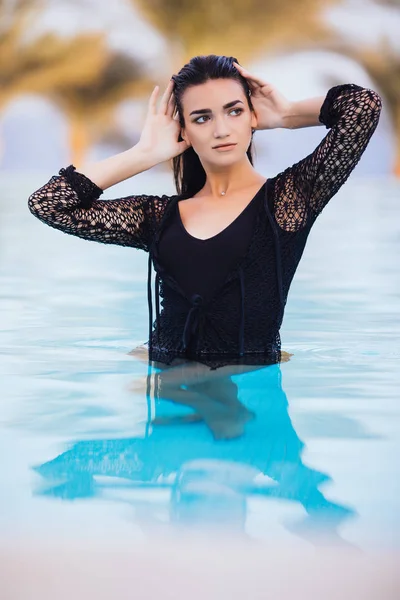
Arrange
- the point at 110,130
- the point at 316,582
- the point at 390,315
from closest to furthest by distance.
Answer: the point at 316,582, the point at 390,315, the point at 110,130

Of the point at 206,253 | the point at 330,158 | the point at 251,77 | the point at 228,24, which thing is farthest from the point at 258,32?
the point at 330,158

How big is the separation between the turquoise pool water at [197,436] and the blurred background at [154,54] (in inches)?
287

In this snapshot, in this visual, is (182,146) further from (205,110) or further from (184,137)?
(205,110)

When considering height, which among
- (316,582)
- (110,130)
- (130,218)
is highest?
(110,130)

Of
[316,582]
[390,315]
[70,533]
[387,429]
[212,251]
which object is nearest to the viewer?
[316,582]

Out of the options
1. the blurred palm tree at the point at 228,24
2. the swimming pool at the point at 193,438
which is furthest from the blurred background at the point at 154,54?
the swimming pool at the point at 193,438

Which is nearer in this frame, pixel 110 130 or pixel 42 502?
pixel 42 502

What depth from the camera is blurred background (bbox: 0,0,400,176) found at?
1118 cm

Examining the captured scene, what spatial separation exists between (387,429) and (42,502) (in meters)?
0.83

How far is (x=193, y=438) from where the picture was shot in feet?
7.41

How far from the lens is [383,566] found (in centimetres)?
159

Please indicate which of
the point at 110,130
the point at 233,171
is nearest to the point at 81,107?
the point at 110,130

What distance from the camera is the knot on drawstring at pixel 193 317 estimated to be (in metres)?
2.89

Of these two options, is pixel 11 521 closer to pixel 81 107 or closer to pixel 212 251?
pixel 212 251
